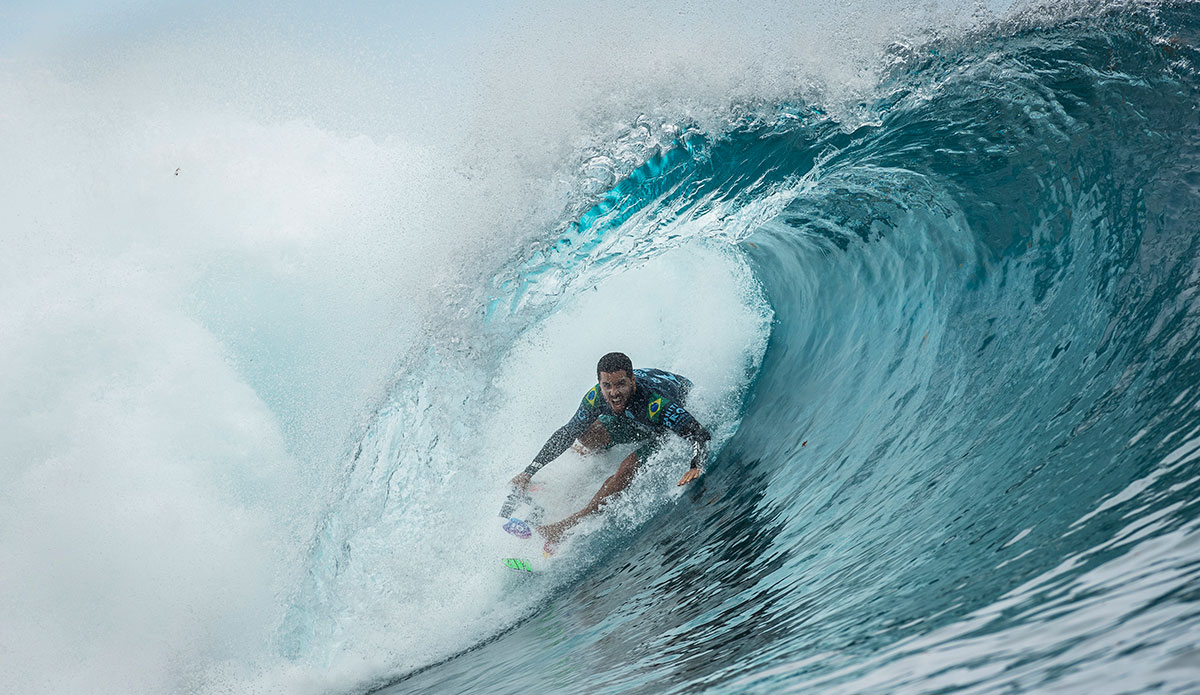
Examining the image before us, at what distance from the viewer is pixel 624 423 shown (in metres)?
5.03

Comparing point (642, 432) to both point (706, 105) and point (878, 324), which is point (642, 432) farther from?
point (706, 105)

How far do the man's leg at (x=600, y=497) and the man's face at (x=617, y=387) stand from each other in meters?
0.38

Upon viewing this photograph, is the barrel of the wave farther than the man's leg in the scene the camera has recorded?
No

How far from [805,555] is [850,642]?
114 cm

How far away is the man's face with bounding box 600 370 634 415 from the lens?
463cm

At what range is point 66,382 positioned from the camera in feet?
31.7

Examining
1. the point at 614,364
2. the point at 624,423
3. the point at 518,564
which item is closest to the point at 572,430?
the point at 624,423

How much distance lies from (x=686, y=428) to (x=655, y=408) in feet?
0.77

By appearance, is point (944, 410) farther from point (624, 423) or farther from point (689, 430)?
point (624, 423)

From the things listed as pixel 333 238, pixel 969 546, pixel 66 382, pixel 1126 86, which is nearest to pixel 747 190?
pixel 1126 86

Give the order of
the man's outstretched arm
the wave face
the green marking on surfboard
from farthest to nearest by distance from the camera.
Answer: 1. the man's outstretched arm
2. the green marking on surfboard
3. the wave face

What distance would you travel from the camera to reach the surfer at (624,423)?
4.64m

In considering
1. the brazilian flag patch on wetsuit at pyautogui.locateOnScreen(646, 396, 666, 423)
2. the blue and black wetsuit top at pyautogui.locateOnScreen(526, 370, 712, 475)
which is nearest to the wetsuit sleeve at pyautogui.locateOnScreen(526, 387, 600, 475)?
the blue and black wetsuit top at pyautogui.locateOnScreen(526, 370, 712, 475)

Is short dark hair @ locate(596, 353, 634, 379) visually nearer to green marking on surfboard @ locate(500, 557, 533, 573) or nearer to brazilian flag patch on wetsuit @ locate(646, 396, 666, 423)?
brazilian flag patch on wetsuit @ locate(646, 396, 666, 423)
